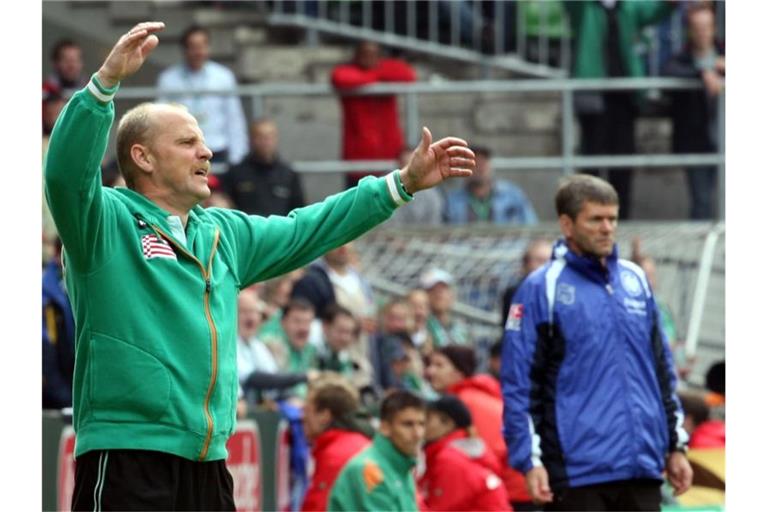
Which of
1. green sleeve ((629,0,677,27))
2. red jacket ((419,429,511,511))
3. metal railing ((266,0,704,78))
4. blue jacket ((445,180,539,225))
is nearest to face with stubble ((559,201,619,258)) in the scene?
red jacket ((419,429,511,511))

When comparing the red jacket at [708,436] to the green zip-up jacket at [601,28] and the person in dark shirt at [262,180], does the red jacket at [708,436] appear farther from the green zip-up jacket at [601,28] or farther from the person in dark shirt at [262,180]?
the green zip-up jacket at [601,28]

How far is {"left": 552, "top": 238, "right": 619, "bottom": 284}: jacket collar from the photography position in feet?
28.0

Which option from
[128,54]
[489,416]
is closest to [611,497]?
[128,54]

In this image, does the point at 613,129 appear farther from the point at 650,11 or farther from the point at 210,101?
the point at 210,101

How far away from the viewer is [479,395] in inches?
480

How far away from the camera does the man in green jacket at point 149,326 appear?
6.20m

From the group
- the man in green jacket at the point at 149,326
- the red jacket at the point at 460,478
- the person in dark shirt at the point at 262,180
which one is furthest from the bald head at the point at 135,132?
the person in dark shirt at the point at 262,180

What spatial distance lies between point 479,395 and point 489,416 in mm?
165

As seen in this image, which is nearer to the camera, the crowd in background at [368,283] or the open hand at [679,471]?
the open hand at [679,471]

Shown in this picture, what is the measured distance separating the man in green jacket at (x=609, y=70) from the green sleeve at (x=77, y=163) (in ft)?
40.4

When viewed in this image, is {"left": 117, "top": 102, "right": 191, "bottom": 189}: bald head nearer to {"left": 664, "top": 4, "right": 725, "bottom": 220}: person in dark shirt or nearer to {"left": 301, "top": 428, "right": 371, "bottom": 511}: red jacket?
{"left": 301, "top": 428, "right": 371, "bottom": 511}: red jacket

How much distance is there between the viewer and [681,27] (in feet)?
62.7
